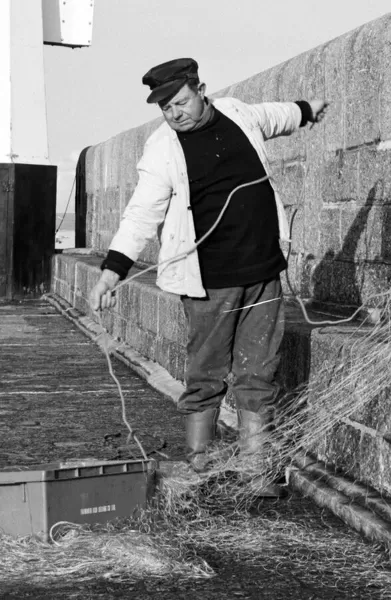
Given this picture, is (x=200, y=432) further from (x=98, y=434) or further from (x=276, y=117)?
(x=276, y=117)

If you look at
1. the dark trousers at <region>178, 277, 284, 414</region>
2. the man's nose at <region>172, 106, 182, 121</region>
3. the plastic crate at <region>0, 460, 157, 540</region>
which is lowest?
the plastic crate at <region>0, 460, 157, 540</region>

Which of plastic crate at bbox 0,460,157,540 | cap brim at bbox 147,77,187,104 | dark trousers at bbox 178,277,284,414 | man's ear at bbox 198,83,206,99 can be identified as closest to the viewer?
plastic crate at bbox 0,460,157,540

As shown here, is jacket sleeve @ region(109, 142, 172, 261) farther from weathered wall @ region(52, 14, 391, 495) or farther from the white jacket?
weathered wall @ region(52, 14, 391, 495)

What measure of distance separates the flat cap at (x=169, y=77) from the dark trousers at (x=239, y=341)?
38.4 inches

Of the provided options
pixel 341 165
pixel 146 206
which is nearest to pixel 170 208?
pixel 146 206

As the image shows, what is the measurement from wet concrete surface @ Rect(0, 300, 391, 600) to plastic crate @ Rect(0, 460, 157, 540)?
52cm

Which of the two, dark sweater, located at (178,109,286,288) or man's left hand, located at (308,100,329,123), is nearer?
dark sweater, located at (178,109,286,288)

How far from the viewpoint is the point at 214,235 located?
516 cm

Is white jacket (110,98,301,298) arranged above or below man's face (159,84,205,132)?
below

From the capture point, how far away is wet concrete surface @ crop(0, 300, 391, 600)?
12.4ft

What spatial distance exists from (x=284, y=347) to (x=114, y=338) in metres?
5.47

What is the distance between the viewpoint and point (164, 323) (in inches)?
342

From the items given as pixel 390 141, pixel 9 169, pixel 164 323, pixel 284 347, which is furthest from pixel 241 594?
pixel 9 169

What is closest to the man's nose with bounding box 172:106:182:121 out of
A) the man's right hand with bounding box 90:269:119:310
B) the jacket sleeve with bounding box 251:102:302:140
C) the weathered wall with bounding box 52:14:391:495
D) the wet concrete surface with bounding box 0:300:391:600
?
the jacket sleeve with bounding box 251:102:302:140
